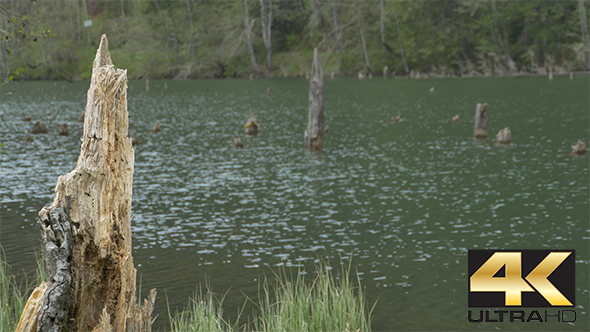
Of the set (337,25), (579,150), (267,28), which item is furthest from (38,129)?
(267,28)

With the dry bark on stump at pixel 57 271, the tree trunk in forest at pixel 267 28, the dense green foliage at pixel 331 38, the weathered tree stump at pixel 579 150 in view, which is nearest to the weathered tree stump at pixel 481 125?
the weathered tree stump at pixel 579 150

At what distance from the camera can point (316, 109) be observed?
29.0 meters

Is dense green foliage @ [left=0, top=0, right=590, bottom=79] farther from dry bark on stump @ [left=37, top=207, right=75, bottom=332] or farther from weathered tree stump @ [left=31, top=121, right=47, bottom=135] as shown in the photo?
dry bark on stump @ [left=37, top=207, right=75, bottom=332]

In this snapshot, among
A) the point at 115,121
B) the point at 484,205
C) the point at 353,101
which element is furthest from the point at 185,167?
the point at 353,101

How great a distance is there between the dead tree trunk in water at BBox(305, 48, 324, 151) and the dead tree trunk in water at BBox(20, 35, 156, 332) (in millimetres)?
22559

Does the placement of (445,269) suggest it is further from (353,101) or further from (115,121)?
(353,101)

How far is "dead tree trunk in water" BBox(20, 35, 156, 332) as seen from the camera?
18.7 ft

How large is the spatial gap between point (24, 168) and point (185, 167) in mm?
6531

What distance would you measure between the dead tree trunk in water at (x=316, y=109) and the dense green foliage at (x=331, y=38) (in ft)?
201

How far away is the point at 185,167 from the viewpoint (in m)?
26.3

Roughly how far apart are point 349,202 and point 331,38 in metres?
79.5

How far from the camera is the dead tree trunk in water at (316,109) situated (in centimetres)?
2898

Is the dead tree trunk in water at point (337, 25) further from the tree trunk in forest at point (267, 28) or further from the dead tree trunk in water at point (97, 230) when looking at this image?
the dead tree trunk in water at point (97, 230)

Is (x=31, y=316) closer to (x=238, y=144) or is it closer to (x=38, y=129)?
(x=238, y=144)
